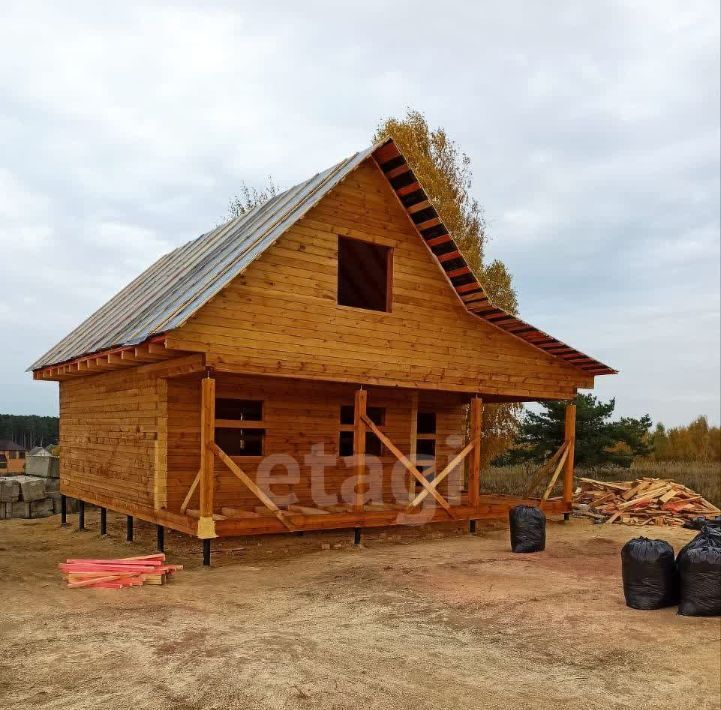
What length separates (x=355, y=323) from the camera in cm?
1320

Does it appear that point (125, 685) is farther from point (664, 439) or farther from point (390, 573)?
point (664, 439)

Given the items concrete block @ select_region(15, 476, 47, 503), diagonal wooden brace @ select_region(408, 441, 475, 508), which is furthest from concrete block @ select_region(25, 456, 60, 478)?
diagonal wooden brace @ select_region(408, 441, 475, 508)

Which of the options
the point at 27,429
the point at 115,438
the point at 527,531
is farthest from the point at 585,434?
the point at 27,429

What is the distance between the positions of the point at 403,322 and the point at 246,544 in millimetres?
5489

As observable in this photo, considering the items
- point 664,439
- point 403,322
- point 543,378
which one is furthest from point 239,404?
point 664,439

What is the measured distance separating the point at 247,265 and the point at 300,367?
205cm

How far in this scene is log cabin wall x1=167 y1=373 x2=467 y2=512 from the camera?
13.5 metres

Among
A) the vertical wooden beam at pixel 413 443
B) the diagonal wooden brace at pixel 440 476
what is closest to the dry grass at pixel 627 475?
the vertical wooden beam at pixel 413 443

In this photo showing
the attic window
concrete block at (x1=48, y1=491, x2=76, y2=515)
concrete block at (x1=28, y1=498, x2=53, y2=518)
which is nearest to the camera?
the attic window

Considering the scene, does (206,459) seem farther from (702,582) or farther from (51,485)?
(51,485)

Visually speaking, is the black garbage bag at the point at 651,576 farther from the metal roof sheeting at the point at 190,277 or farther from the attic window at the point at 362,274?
the attic window at the point at 362,274

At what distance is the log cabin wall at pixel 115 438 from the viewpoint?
13.1m

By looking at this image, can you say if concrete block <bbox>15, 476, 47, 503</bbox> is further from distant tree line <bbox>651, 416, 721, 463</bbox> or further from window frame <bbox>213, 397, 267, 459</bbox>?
distant tree line <bbox>651, 416, 721, 463</bbox>

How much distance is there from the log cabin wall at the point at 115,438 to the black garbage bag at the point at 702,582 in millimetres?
8644
